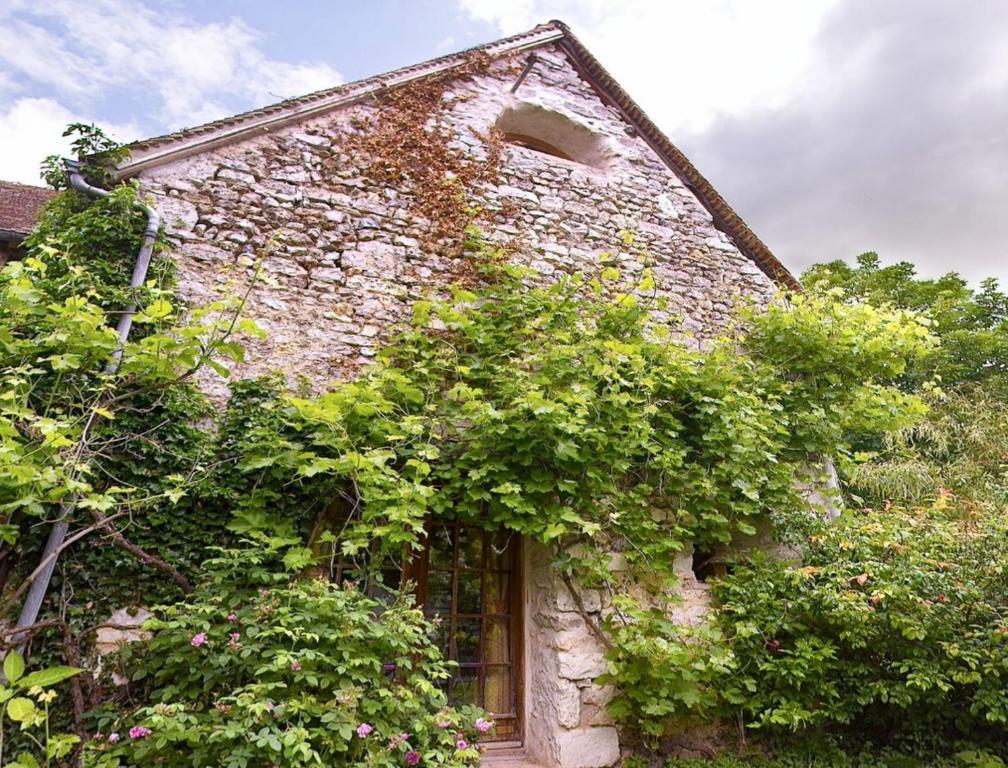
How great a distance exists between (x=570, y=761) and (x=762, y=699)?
53.4 inches

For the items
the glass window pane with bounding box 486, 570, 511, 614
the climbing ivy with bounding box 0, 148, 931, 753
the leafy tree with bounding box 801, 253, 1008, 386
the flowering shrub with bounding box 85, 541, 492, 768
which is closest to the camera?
the flowering shrub with bounding box 85, 541, 492, 768

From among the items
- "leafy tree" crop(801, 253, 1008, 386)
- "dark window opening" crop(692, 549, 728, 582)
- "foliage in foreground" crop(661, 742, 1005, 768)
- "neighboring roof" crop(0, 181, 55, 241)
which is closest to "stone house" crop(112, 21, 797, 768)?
"dark window opening" crop(692, 549, 728, 582)

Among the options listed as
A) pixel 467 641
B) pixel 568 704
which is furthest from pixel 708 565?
pixel 467 641

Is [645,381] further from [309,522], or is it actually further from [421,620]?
[309,522]

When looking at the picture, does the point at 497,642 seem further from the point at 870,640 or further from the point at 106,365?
the point at 106,365

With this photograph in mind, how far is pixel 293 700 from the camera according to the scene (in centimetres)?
255

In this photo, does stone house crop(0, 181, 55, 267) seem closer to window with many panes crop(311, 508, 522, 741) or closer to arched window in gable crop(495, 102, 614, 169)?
window with many panes crop(311, 508, 522, 741)

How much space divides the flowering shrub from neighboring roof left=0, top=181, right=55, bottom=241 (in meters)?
3.54

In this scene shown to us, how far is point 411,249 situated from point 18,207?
14.0ft

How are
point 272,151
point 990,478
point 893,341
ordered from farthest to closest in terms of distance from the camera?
point 990,478, point 893,341, point 272,151

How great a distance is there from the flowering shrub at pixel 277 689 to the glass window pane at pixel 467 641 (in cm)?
92

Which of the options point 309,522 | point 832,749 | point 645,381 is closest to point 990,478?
point 832,749

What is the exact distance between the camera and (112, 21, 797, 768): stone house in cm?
412

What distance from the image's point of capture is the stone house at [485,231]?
412 centimetres
